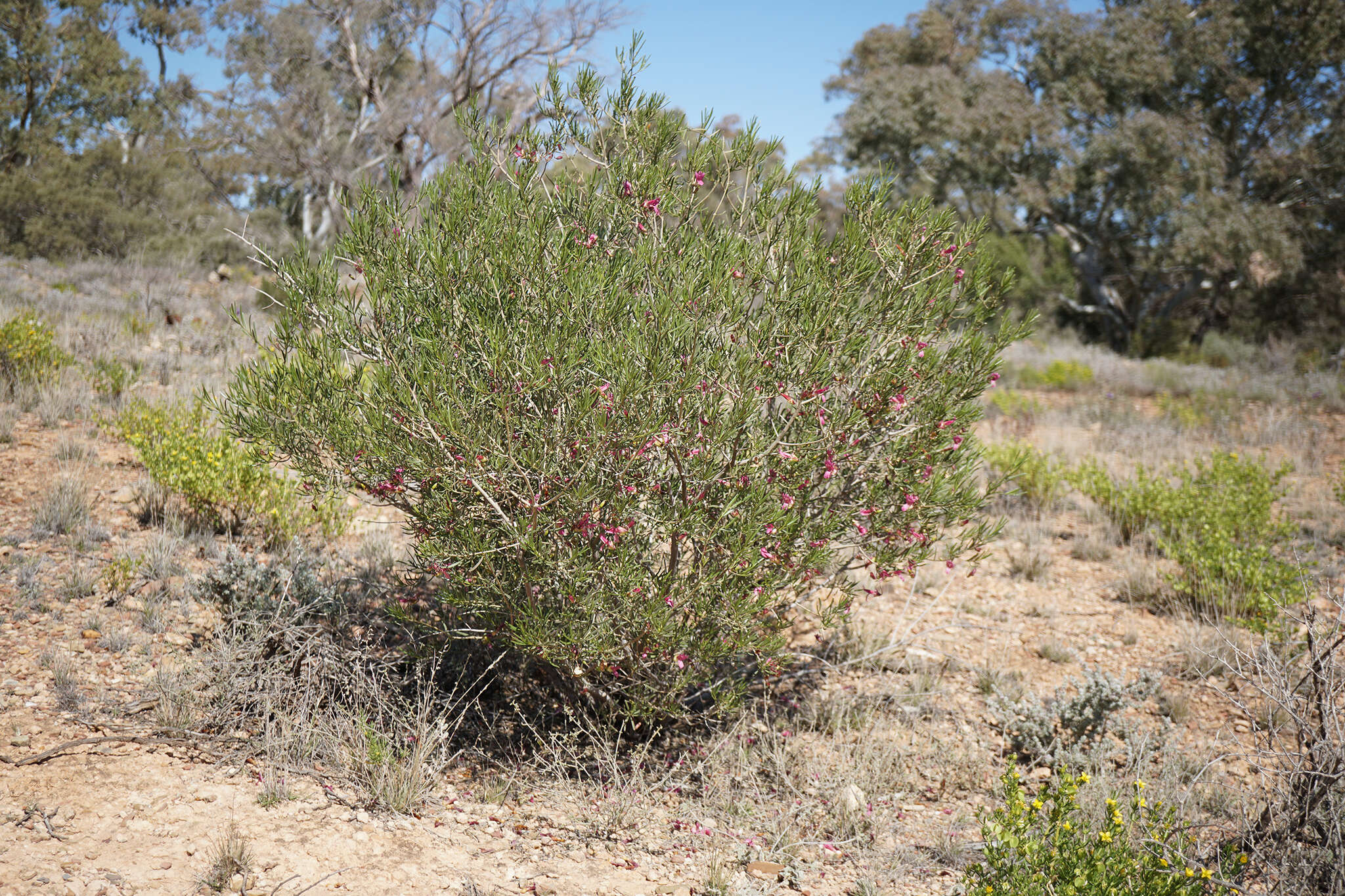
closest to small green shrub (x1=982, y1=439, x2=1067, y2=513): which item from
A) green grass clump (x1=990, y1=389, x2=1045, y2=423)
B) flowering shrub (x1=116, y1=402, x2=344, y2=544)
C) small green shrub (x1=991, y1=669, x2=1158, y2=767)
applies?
green grass clump (x1=990, y1=389, x2=1045, y2=423)

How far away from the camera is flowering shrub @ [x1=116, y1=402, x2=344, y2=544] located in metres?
5.02

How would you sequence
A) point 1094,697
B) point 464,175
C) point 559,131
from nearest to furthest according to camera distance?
point 464,175, point 559,131, point 1094,697

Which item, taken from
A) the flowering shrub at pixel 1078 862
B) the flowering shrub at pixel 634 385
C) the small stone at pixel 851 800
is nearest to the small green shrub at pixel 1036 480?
the flowering shrub at pixel 634 385

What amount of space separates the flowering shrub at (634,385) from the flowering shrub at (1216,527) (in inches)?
97.8

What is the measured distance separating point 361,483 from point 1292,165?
703 inches

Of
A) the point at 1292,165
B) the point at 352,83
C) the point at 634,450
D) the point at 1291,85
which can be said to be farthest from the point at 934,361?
the point at 352,83

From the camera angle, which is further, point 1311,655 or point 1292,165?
point 1292,165

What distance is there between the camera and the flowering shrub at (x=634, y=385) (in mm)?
2824

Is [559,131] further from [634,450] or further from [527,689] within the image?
[527,689]

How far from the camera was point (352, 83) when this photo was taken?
21062mm

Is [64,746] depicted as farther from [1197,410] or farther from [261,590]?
[1197,410]

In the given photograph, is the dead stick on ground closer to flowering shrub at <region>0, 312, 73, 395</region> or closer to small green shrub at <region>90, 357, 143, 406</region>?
small green shrub at <region>90, 357, 143, 406</region>

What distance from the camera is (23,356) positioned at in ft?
21.9

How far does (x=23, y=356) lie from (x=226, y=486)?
3092 mm
